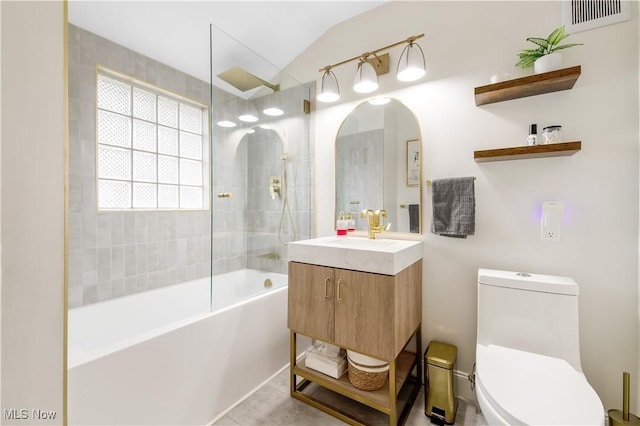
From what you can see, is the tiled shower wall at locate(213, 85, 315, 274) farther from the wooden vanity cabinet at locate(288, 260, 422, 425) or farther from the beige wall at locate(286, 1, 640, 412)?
the beige wall at locate(286, 1, 640, 412)

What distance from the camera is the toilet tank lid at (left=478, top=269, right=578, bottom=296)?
4.35ft

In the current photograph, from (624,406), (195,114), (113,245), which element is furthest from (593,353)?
(195,114)

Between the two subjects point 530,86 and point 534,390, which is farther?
point 530,86

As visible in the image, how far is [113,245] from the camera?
2.05m

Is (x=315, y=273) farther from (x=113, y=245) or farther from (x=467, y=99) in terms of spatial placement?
(x=113, y=245)

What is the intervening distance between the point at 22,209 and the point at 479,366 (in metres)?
1.89

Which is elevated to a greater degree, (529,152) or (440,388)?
(529,152)

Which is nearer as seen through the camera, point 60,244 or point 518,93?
point 60,244

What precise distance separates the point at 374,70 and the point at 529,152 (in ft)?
3.67

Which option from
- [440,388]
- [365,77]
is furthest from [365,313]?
[365,77]

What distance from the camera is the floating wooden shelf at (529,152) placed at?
4.38ft

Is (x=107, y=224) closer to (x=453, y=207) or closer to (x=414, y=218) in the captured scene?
(x=414, y=218)

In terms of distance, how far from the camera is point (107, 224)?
2021 millimetres

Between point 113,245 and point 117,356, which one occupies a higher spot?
point 113,245
